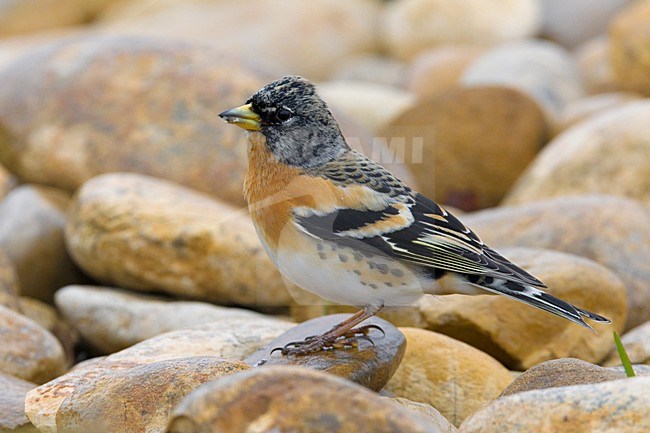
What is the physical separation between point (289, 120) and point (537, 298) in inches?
57.9

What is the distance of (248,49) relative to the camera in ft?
45.8

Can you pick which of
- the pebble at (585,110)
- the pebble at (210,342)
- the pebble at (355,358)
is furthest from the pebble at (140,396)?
the pebble at (585,110)

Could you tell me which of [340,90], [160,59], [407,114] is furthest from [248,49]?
[160,59]

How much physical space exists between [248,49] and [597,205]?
325 inches

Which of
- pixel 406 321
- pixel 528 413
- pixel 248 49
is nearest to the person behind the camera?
pixel 528 413

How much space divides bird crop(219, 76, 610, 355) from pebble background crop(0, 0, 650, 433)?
0.30 m

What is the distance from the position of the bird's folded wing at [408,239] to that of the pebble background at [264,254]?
461mm

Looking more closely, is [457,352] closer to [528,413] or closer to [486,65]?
[528,413]

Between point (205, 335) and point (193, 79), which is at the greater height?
point (193, 79)

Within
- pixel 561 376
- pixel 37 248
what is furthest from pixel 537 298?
pixel 37 248

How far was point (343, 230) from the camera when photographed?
450 centimetres

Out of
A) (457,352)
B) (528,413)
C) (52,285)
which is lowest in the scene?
(52,285)

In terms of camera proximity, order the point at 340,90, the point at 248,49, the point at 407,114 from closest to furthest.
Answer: the point at 407,114 → the point at 340,90 → the point at 248,49

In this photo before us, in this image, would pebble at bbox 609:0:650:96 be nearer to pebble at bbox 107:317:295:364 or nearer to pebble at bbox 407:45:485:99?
pebble at bbox 407:45:485:99
